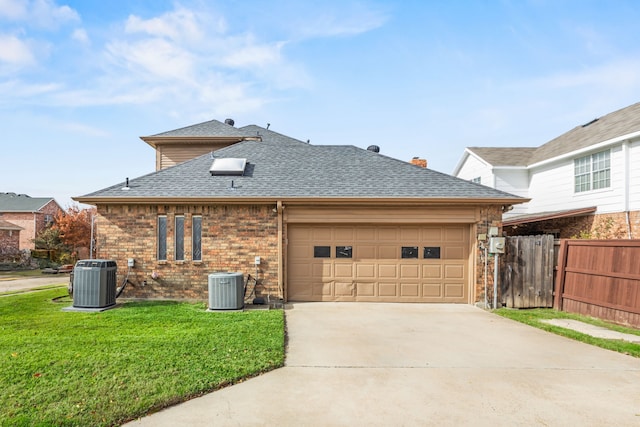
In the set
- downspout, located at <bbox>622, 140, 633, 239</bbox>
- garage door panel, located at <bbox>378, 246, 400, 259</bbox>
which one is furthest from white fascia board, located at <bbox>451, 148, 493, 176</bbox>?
garage door panel, located at <bbox>378, 246, 400, 259</bbox>

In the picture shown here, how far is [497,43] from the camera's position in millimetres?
10805

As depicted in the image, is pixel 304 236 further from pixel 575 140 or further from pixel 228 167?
pixel 575 140

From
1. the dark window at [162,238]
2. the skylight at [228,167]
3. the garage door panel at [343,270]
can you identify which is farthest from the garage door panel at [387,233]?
the dark window at [162,238]

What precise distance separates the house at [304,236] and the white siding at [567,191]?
4.94m

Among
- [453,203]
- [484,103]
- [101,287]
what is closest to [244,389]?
[101,287]

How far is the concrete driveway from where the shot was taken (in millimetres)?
3832

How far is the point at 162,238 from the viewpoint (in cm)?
1015

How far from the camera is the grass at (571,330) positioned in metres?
6.25

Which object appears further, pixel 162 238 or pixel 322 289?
pixel 322 289

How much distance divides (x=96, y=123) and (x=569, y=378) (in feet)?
51.1

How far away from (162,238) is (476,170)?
1541 centimetres

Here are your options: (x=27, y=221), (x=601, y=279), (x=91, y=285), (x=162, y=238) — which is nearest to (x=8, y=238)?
(x=27, y=221)

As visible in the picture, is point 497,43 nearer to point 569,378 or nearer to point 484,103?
point 484,103

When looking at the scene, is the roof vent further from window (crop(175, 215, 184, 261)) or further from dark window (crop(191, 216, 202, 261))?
window (crop(175, 215, 184, 261))
